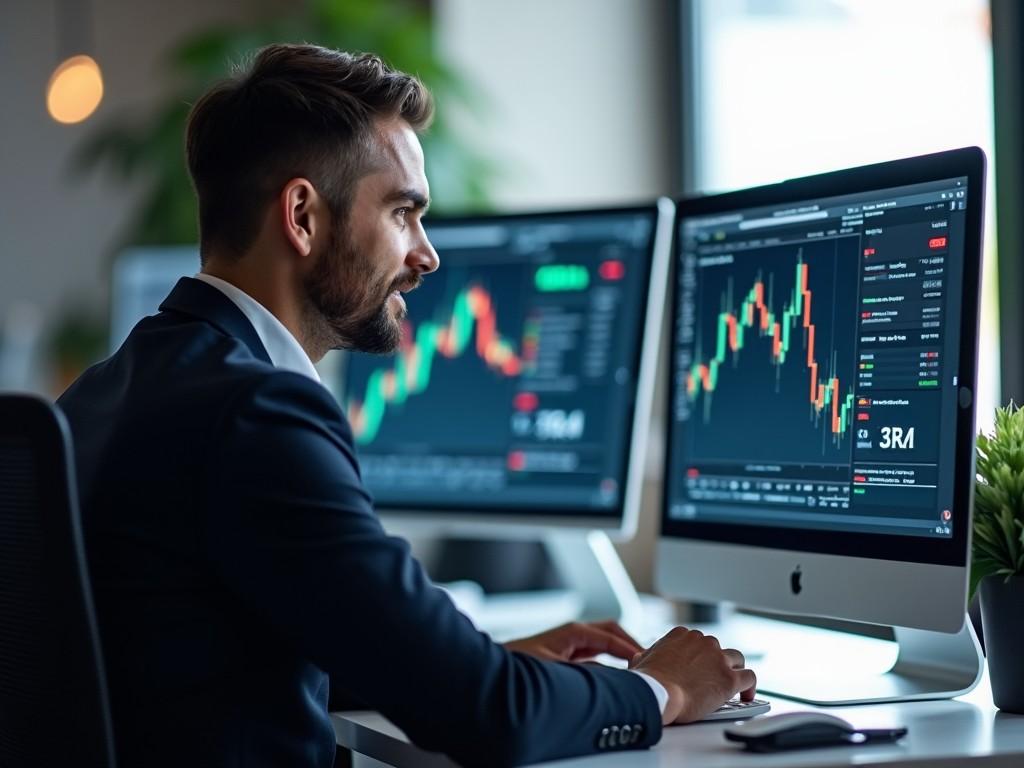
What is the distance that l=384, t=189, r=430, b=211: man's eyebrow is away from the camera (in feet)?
4.54

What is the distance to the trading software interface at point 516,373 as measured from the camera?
2006 mm

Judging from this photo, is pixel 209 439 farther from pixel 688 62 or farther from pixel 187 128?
pixel 688 62

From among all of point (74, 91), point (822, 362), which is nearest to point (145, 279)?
point (74, 91)

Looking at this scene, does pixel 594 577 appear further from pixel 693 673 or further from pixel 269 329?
pixel 269 329

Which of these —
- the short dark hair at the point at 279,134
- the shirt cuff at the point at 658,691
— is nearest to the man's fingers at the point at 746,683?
the shirt cuff at the point at 658,691

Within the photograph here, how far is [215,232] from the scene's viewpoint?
4.49 feet

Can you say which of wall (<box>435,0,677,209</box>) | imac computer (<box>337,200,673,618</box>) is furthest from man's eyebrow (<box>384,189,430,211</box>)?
wall (<box>435,0,677,209</box>)

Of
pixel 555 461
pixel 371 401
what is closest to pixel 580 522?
pixel 555 461

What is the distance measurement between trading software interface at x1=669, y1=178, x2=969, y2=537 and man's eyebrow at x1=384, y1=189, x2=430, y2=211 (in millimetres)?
417

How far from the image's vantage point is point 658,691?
1.20m

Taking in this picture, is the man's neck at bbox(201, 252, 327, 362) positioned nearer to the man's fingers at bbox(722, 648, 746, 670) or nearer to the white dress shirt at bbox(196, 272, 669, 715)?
the white dress shirt at bbox(196, 272, 669, 715)

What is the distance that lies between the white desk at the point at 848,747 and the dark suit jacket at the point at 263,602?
0.05 metres

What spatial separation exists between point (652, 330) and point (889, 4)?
4.91ft

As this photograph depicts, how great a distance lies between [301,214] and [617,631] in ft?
2.00
